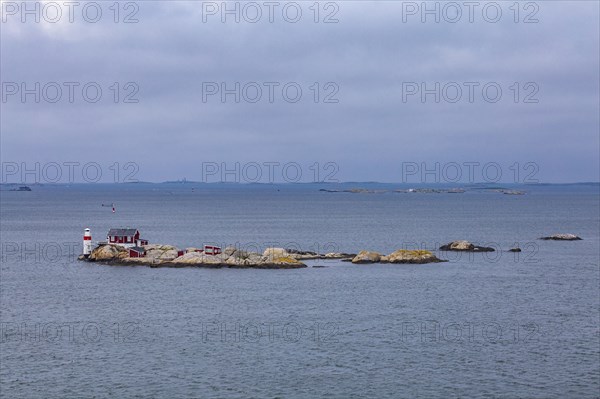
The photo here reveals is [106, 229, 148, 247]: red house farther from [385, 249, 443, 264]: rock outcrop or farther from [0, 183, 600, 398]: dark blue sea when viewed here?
[385, 249, 443, 264]: rock outcrop

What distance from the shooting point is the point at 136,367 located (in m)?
37.8

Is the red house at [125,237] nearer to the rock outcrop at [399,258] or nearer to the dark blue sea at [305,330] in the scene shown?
the dark blue sea at [305,330]

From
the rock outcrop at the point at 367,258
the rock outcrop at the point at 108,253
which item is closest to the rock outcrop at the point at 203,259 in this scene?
the rock outcrop at the point at 108,253

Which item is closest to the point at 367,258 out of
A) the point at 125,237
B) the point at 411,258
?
the point at 411,258

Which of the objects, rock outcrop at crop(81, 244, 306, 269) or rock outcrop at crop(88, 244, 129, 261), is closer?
rock outcrop at crop(81, 244, 306, 269)

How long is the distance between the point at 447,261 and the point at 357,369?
154 feet

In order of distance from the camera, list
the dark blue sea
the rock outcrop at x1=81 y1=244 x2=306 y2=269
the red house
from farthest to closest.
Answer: the red house < the rock outcrop at x1=81 y1=244 x2=306 y2=269 < the dark blue sea

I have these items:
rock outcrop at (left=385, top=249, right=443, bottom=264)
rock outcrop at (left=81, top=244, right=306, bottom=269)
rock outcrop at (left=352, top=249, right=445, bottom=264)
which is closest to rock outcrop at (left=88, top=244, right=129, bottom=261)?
rock outcrop at (left=81, top=244, right=306, bottom=269)

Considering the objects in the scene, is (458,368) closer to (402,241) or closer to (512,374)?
(512,374)

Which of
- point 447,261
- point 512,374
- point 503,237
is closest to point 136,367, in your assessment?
point 512,374

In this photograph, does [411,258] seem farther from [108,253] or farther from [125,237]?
Answer: [108,253]

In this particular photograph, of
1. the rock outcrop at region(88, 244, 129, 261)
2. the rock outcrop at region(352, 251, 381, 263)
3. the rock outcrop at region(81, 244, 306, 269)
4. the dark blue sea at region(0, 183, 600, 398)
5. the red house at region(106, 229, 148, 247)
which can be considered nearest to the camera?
the dark blue sea at region(0, 183, 600, 398)

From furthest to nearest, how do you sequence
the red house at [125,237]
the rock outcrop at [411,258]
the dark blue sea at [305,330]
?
the red house at [125,237]
the rock outcrop at [411,258]
the dark blue sea at [305,330]

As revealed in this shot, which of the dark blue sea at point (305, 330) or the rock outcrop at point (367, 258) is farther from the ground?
the rock outcrop at point (367, 258)
